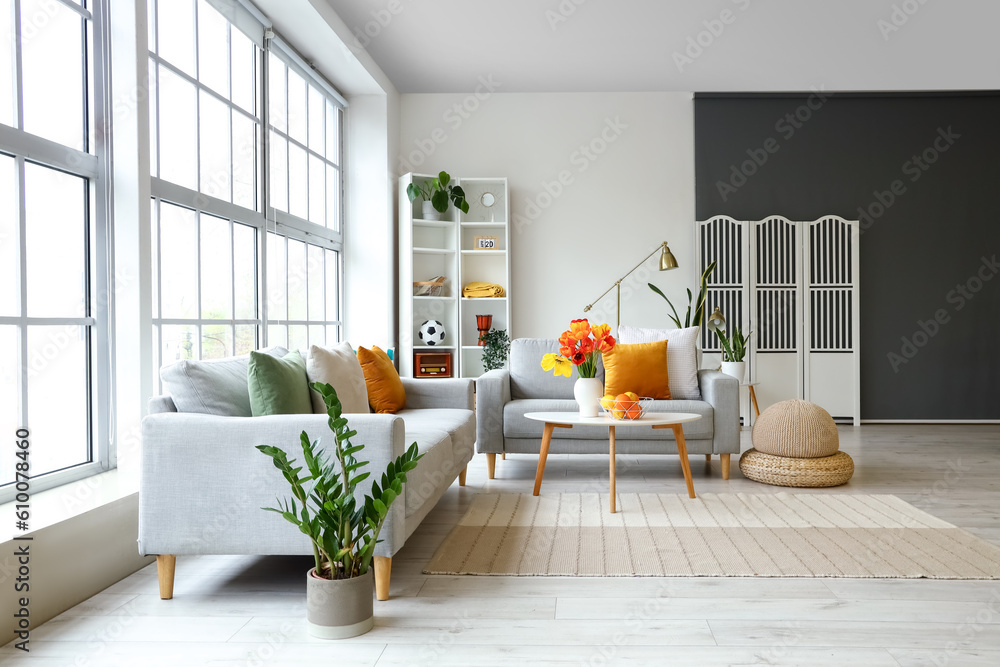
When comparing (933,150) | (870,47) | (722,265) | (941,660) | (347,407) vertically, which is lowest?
(941,660)

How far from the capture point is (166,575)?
8.18 feet

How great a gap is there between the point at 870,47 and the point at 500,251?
3.30 metres

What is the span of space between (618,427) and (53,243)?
9.88ft

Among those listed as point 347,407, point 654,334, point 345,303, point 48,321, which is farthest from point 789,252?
point 48,321

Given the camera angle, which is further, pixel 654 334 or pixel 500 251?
pixel 500 251

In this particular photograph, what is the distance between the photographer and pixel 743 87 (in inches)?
266

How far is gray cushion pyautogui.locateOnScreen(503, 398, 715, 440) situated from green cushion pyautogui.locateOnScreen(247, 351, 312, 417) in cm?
178

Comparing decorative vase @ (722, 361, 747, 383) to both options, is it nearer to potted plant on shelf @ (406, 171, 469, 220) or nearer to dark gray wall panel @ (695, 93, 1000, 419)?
dark gray wall panel @ (695, 93, 1000, 419)

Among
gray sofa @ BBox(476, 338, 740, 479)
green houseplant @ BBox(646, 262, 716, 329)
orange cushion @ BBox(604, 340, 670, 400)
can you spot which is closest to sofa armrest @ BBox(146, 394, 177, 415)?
gray sofa @ BBox(476, 338, 740, 479)

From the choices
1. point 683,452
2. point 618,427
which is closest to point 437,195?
point 618,427

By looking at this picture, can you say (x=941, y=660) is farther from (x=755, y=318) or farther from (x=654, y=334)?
(x=755, y=318)

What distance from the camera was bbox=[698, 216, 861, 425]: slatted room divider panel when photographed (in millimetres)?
6711

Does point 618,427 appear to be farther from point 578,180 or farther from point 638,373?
point 578,180

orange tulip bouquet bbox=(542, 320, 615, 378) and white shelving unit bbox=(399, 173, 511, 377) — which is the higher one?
white shelving unit bbox=(399, 173, 511, 377)
